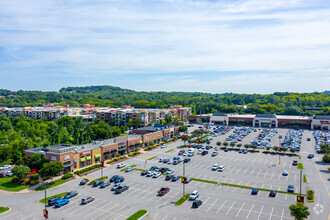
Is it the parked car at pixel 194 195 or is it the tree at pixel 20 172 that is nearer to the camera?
the parked car at pixel 194 195

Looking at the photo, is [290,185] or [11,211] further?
[290,185]

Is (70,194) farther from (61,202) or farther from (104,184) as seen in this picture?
(104,184)

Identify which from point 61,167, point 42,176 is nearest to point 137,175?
point 61,167

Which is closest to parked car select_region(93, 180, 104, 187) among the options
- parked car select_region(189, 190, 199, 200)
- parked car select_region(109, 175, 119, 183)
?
parked car select_region(109, 175, 119, 183)

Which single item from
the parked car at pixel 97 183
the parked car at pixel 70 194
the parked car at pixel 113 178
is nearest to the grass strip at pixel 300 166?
the parked car at pixel 113 178

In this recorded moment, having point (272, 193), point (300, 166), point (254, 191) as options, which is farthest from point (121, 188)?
point (300, 166)

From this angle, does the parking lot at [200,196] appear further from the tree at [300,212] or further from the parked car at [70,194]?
the tree at [300,212]

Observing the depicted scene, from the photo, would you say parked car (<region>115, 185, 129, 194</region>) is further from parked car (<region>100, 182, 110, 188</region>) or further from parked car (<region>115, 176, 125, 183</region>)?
parked car (<region>115, 176, 125, 183</region>)

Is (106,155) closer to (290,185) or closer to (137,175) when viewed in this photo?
(137,175)
